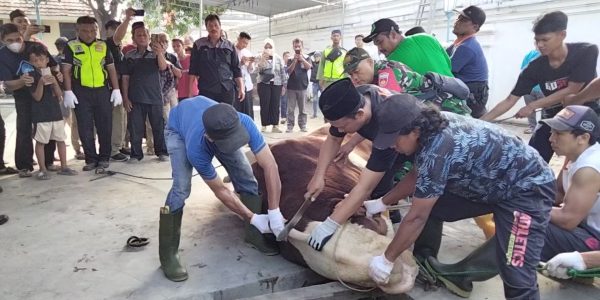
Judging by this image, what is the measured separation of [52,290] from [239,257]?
1.10m

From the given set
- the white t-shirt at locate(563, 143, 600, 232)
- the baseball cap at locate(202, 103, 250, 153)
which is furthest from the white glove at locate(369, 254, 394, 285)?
the white t-shirt at locate(563, 143, 600, 232)

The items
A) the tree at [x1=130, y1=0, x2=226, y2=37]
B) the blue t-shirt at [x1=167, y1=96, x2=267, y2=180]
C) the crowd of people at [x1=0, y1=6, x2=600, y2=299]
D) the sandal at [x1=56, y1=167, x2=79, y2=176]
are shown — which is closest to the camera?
the crowd of people at [x1=0, y1=6, x2=600, y2=299]

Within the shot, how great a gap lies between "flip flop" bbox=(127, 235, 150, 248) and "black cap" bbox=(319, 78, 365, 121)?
1729 mm

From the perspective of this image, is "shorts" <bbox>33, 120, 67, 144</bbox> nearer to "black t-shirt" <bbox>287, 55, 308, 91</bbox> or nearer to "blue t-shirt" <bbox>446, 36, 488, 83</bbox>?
"blue t-shirt" <bbox>446, 36, 488, 83</bbox>

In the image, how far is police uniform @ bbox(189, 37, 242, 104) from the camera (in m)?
5.55

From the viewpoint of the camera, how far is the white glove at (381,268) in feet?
7.54

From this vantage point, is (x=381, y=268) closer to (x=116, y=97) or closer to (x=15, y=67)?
(x=116, y=97)

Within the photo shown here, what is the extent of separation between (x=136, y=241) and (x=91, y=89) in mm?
2558

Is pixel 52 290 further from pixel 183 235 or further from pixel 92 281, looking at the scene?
pixel 183 235

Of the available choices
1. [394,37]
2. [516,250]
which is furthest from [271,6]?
[516,250]

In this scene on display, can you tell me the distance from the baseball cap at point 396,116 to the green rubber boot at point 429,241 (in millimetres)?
879

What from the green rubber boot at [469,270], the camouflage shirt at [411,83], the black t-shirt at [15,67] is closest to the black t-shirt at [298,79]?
the black t-shirt at [15,67]

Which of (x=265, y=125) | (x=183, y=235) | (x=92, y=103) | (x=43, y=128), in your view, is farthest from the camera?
(x=265, y=125)

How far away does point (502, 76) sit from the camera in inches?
390
